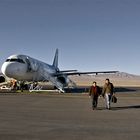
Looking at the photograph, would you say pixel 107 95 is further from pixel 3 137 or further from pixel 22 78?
pixel 22 78

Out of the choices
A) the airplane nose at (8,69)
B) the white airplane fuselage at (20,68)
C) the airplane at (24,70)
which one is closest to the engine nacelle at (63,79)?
the airplane at (24,70)

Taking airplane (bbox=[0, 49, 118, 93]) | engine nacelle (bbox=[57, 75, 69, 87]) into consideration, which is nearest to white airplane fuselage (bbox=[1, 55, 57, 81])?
airplane (bbox=[0, 49, 118, 93])

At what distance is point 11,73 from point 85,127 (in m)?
31.9

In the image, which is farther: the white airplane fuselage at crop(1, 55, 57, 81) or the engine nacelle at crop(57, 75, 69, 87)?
the engine nacelle at crop(57, 75, 69, 87)

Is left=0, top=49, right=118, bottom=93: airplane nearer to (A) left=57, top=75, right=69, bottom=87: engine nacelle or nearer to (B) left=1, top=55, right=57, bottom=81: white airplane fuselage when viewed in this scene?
(B) left=1, top=55, right=57, bottom=81: white airplane fuselage

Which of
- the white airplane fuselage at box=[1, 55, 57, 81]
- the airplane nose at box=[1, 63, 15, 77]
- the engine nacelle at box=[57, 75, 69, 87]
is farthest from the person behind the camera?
the engine nacelle at box=[57, 75, 69, 87]

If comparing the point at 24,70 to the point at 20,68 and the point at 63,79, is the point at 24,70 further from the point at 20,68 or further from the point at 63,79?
the point at 63,79

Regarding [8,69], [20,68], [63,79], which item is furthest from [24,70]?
[63,79]

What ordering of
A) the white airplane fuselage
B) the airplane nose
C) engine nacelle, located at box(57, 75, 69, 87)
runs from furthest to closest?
engine nacelle, located at box(57, 75, 69, 87)
the white airplane fuselage
the airplane nose

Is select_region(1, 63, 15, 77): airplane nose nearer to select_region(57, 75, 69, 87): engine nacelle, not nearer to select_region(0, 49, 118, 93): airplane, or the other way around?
select_region(0, 49, 118, 93): airplane

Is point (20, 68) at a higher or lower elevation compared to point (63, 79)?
higher

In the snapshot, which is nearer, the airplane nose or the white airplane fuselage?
the airplane nose

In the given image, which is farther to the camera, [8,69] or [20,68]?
[20,68]

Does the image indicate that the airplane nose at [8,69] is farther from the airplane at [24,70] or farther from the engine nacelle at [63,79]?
the engine nacelle at [63,79]
